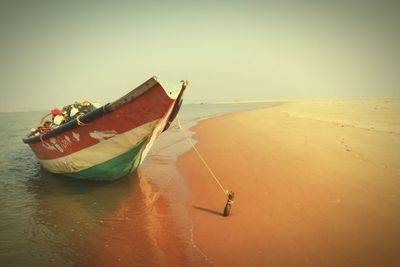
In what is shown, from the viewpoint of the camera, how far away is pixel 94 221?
4.45 metres

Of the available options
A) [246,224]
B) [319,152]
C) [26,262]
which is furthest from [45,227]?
[319,152]

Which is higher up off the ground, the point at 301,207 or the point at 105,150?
the point at 105,150

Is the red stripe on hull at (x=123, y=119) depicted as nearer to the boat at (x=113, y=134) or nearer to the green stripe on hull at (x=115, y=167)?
the boat at (x=113, y=134)

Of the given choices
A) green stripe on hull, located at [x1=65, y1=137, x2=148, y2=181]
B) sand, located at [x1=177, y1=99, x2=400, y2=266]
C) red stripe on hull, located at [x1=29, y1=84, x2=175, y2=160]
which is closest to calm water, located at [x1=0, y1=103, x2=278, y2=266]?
green stripe on hull, located at [x1=65, y1=137, x2=148, y2=181]

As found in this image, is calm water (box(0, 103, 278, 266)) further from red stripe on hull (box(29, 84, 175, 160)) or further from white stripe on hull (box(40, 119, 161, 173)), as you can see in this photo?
red stripe on hull (box(29, 84, 175, 160))

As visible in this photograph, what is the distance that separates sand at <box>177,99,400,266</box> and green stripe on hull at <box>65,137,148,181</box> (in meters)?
1.46

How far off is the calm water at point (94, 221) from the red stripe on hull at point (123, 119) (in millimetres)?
1165

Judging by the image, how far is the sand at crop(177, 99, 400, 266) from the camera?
3.21 meters

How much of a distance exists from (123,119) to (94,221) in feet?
6.62

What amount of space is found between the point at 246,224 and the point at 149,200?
7.43 ft

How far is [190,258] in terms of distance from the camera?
3.21 meters

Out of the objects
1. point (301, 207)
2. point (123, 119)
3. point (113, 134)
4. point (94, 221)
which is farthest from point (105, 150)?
point (301, 207)

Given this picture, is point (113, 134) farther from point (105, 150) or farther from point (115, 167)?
point (115, 167)

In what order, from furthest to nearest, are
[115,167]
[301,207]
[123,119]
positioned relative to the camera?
[115,167] < [123,119] < [301,207]
